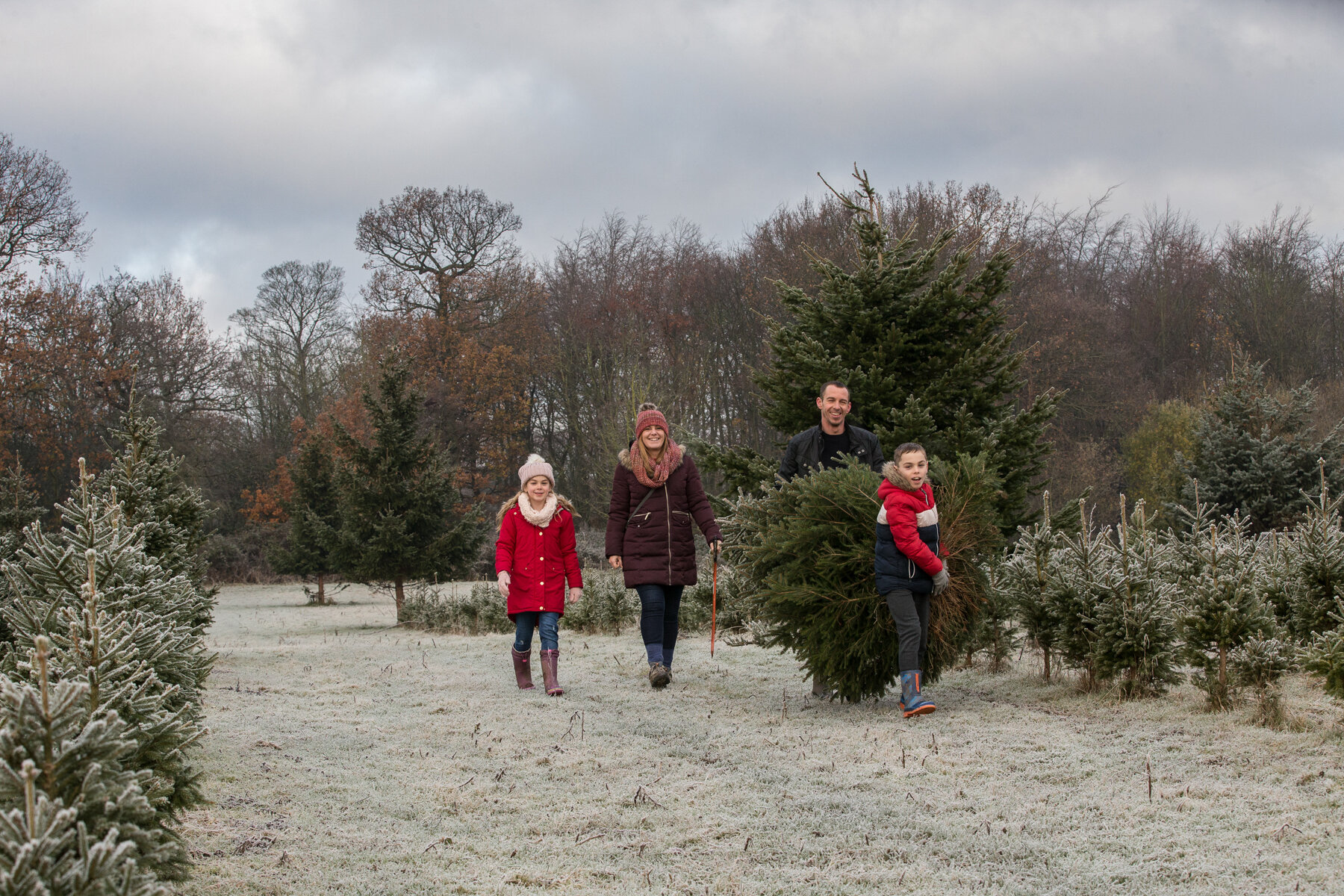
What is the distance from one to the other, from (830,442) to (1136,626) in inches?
89.1

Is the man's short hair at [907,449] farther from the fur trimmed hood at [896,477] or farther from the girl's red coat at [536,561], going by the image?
the girl's red coat at [536,561]

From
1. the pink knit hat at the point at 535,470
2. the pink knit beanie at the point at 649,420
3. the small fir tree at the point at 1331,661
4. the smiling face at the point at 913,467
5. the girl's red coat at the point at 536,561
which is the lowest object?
the small fir tree at the point at 1331,661

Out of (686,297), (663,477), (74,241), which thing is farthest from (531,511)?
(686,297)

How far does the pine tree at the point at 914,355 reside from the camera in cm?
961

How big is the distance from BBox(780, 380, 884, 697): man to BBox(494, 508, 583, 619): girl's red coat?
1696 mm

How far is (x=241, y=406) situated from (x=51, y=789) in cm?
3657

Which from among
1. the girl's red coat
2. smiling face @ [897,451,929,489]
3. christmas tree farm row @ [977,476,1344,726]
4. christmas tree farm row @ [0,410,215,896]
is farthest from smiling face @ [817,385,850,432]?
christmas tree farm row @ [0,410,215,896]

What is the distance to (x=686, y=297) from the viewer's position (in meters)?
35.8

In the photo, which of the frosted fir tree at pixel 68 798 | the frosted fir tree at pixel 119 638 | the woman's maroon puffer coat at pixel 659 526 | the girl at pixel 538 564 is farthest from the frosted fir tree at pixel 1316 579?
the frosted fir tree at pixel 68 798

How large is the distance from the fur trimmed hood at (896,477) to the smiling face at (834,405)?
1.16 m

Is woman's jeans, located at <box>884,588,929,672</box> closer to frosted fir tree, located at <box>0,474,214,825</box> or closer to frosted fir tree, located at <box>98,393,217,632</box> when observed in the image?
frosted fir tree, located at <box>0,474,214,825</box>

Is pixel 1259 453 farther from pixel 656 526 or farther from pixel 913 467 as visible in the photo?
pixel 913 467

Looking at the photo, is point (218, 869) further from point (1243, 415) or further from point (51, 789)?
point (1243, 415)

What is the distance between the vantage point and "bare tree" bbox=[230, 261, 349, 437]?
3872 cm
